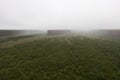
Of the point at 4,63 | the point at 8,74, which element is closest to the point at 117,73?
the point at 8,74

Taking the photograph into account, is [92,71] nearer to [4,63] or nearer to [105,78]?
[105,78]

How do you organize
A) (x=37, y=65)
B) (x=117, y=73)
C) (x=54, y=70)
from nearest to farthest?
(x=117, y=73) < (x=54, y=70) < (x=37, y=65)

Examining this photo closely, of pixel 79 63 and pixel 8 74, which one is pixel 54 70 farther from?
pixel 8 74

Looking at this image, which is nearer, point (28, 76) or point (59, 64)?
point (28, 76)

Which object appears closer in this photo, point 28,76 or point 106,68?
point 28,76

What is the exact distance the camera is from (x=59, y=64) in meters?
14.9

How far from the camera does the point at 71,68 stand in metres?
13.6

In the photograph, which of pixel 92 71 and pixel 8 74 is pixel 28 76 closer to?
pixel 8 74

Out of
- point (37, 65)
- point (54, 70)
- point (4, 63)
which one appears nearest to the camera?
point (54, 70)

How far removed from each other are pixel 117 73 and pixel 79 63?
15.4 ft

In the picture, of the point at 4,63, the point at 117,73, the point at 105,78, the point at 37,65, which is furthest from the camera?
the point at 4,63

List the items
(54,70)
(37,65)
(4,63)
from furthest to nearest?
(4,63) → (37,65) → (54,70)

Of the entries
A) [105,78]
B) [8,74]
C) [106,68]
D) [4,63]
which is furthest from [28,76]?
[106,68]

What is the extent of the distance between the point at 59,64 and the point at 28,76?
4.61 m
